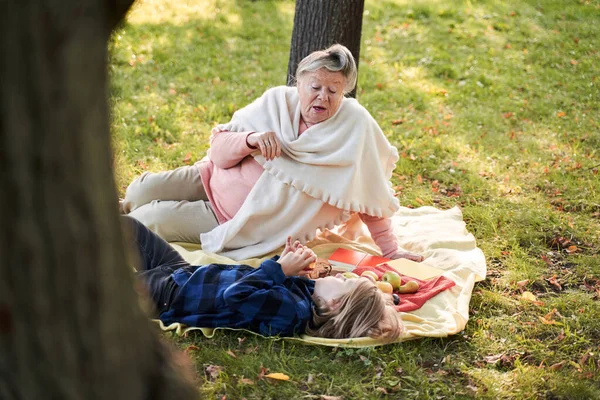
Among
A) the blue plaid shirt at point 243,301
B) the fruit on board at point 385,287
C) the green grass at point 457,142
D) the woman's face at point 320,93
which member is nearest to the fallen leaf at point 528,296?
the green grass at point 457,142

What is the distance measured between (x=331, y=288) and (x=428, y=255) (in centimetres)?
134

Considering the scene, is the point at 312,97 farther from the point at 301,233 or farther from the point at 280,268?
the point at 280,268

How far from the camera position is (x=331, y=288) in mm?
3982

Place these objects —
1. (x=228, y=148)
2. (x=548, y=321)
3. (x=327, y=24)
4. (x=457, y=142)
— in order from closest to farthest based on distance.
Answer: (x=548, y=321) → (x=228, y=148) → (x=327, y=24) → (x=457, y=142)

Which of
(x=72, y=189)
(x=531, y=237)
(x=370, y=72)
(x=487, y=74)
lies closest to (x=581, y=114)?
(x=487, y=74)

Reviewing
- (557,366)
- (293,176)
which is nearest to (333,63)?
(293,176)

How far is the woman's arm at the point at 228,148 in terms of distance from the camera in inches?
187

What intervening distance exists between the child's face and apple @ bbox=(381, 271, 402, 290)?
0.49 meters

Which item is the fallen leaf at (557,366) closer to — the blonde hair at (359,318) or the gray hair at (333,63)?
the blonde hair at (359,318)

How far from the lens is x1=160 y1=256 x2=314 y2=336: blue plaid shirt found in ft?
12.7

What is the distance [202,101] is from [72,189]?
20.8ft

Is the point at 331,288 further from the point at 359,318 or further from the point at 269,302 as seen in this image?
the point at 269,302

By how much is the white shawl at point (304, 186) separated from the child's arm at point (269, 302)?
0.81 metres

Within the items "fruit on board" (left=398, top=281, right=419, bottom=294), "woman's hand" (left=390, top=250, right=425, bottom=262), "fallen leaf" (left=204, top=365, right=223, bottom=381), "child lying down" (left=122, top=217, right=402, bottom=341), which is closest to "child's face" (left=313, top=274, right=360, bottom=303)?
"child lying down" (left=122, top=217, right=402, bottom=341)
